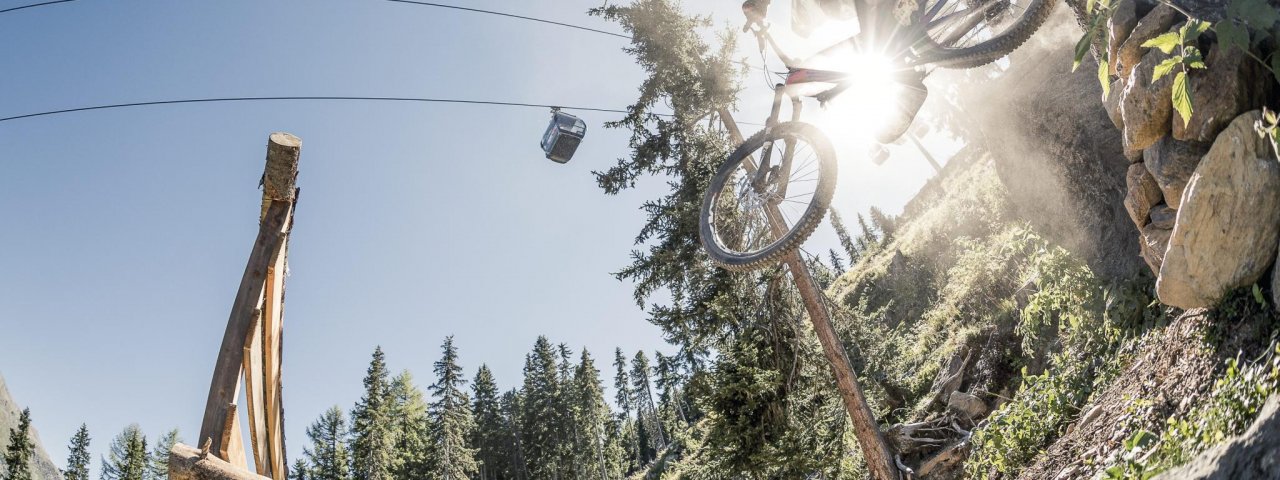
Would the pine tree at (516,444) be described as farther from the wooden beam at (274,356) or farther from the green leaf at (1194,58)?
the green leaf at (1194,58)

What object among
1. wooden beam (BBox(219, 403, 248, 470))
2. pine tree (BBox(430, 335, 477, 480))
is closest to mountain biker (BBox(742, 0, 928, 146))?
wooden beam (BBox(219, 403, 248, 470))

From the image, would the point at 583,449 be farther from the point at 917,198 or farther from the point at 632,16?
the point at 632,16

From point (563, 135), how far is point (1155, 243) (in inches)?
281

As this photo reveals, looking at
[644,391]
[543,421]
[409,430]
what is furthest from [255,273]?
[644,391]

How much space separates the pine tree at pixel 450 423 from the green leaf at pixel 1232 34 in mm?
35520

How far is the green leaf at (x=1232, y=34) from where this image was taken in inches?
121

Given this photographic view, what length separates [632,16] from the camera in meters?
12.8

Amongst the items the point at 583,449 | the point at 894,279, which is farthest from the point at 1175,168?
the point at 583,449

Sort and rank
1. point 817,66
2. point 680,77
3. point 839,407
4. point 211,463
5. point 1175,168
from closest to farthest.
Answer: point 211,463
point 1175,168
point 817,66
point 839,407
point 680,77

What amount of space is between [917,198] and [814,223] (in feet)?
153

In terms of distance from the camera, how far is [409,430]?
4075cm

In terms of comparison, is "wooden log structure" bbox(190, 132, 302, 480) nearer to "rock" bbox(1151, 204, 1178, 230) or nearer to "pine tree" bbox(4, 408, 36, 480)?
"rock" bbox(1151, 204, 1178, 230)

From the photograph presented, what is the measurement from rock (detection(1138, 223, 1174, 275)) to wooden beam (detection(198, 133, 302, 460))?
6170 millimetres

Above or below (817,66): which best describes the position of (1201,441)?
below
